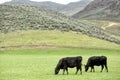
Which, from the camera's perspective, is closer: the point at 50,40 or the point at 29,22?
the point at 50,40

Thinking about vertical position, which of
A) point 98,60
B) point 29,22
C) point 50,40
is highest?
point 98,60

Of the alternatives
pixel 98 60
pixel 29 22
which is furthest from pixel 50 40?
pixel 98 60

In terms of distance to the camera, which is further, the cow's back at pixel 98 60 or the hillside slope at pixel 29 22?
the hillside slope at pixel 29 22

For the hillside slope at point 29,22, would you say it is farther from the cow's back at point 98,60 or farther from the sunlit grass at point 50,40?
the cow's back at point 98,60

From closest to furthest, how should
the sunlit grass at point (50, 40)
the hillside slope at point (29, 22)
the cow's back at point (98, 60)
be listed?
the cow's back at point (98, 60) → the sunlit grass at point (50, 40) → the hillside slope at point (29, 22)

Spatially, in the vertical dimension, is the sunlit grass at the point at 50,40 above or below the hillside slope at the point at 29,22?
below

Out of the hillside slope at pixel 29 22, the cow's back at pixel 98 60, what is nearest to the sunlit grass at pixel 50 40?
the hillside slope at pixel 29 22

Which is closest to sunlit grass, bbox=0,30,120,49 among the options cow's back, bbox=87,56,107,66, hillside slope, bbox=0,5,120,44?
hillside slope, bbox=0,5,120,44

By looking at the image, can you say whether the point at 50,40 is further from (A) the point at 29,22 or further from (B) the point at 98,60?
(B) the point at 98,60

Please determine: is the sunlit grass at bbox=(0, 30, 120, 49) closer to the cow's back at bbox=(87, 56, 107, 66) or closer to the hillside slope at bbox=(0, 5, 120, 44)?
the hillside slope at bbox=(0, 5, 120, 44)

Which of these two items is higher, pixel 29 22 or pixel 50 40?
pixel 29 22

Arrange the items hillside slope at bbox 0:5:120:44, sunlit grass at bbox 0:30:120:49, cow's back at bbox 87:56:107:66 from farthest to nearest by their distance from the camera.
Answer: hillside slope at bbox 0:5:120:44, sunlit grass at bbox 0:30:120:49, cow's back at bbox 87:56:107:66

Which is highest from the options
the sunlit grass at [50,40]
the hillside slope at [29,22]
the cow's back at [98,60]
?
the cow's back at [98,60]

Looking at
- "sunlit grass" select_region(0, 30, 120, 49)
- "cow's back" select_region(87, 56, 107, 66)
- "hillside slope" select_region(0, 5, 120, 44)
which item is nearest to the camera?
"cow's back" select_region(87, 56, 107, 66)
